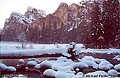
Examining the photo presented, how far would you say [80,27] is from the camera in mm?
46875

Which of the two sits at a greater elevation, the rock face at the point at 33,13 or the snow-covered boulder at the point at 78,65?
the rock face at the point at 33,13

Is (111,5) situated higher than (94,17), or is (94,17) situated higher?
(111,5)

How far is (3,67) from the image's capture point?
6.40 m

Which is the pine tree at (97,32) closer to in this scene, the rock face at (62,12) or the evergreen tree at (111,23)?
the evergreen tree at (111,23)

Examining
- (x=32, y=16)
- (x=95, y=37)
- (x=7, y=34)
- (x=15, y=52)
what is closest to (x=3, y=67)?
(x=15, y=52)

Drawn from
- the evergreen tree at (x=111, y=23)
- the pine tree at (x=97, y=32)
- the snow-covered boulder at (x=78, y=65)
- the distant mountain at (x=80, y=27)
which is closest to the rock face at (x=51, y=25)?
the distant mountain at (x=80, y=27)

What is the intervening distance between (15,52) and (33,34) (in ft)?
146

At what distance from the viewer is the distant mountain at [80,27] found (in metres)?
21.1

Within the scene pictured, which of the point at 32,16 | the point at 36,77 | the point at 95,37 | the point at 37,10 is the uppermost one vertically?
the point at 37,10

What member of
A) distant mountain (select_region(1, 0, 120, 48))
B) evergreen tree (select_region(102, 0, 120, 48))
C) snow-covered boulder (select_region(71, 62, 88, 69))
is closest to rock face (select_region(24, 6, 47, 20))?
distant mountain (select_region(1, 0, 120, 48))

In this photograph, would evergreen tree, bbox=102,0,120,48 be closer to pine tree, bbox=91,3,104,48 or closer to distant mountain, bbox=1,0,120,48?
distant mountain, bbox=1,0,120,48

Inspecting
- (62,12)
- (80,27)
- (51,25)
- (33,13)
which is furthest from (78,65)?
(33,13)

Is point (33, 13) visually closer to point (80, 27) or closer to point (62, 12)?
point (62, 12)

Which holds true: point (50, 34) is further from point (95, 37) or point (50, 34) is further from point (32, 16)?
point (32, 16)
